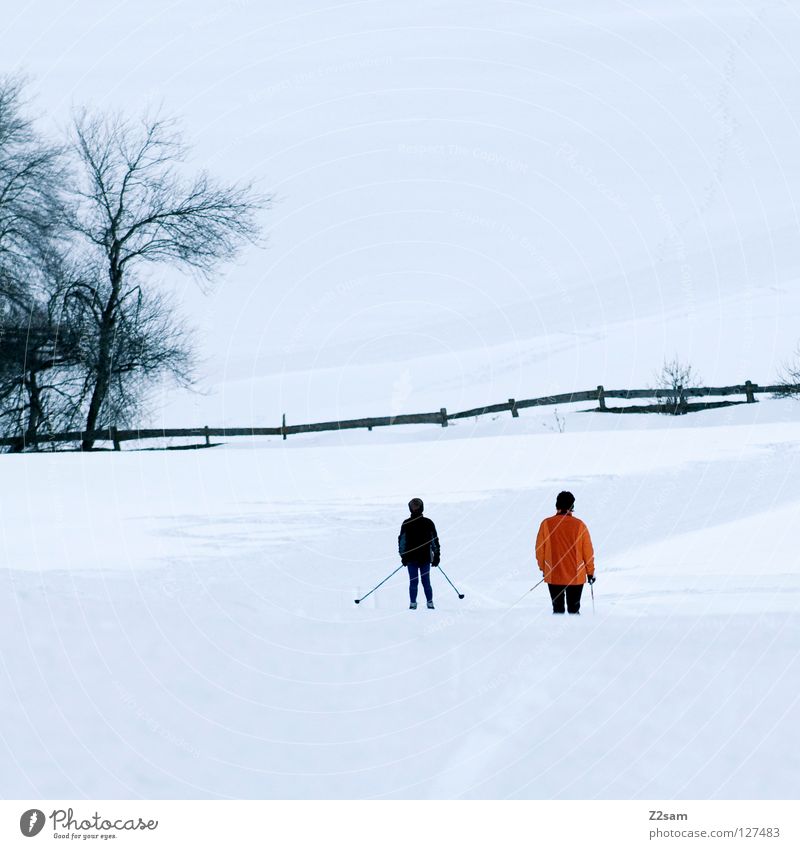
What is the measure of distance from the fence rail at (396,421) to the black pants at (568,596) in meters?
23.3

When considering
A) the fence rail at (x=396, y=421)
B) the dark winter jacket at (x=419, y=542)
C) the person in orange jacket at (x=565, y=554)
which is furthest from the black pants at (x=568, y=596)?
the fence rail at (x=396, y=421)

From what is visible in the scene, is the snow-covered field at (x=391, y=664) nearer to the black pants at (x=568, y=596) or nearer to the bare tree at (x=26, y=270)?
the black pants at (x=568, y=596)

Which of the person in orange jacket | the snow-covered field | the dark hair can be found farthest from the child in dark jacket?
the dark hair

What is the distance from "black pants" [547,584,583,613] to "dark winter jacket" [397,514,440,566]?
55.6 inches

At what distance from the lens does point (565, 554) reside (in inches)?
507

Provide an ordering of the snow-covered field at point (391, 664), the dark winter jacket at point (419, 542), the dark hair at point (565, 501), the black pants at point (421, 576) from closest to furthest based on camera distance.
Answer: the snow-covered field at point (391, 664), the dark hair at point (565, 501), the dark winter jacket at point (419, 542), the black pants at point (421, 576)

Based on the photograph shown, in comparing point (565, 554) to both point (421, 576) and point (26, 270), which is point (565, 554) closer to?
point (421, 576)

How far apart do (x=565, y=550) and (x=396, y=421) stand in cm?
2418

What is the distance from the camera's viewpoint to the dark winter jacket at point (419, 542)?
13.7 meters

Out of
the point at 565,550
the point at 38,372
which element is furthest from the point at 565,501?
the point at 38,372

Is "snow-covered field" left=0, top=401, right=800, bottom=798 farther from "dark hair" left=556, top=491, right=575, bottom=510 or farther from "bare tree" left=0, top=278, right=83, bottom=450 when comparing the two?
"bare tree" left=0, top=278, right=83, bottom=450

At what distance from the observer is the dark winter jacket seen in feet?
44.9

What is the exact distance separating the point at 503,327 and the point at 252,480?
56.8 meters
